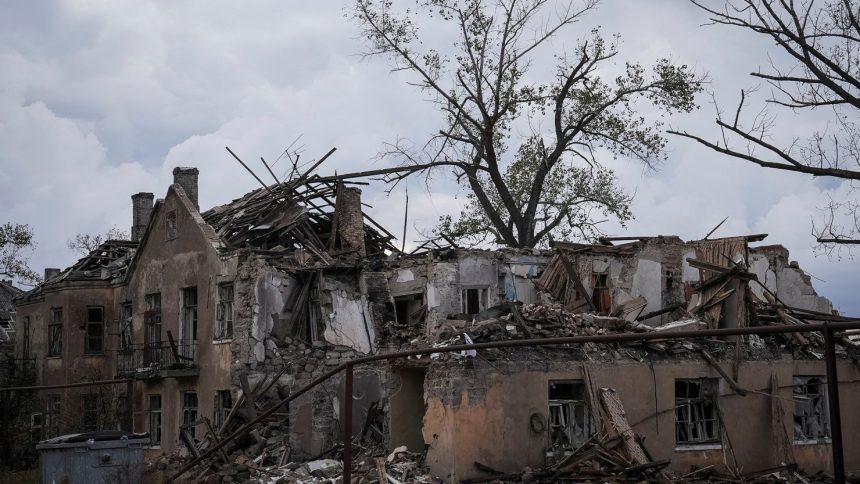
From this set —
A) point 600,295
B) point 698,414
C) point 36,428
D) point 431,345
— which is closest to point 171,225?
point 36,428

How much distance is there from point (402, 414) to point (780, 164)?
1463 centimetres

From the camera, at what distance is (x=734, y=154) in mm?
8398

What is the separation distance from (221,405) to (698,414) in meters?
12.1

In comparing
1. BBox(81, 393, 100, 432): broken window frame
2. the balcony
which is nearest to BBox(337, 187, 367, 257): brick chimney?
the balcony

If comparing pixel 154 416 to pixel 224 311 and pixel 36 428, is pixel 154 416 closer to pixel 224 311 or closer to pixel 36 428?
pixel 224 311

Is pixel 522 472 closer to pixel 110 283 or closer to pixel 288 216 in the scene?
pixel 288 216

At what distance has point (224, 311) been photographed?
2569 centimetres

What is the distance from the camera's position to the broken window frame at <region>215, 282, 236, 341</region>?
25.5 metres

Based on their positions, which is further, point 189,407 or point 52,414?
point 52,414

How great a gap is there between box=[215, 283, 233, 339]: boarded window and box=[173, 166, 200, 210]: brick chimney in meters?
4.03

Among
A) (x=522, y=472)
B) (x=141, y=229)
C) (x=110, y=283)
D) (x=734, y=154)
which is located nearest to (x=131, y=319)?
(x=110, y=283)

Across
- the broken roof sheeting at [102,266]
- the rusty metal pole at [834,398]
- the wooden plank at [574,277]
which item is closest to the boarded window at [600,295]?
the wooden plank at [574,277]

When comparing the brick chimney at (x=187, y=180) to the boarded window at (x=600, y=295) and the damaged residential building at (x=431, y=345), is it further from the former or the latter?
the boarded window at (x=600, y=295)

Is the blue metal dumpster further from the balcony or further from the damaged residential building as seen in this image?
the balcony
